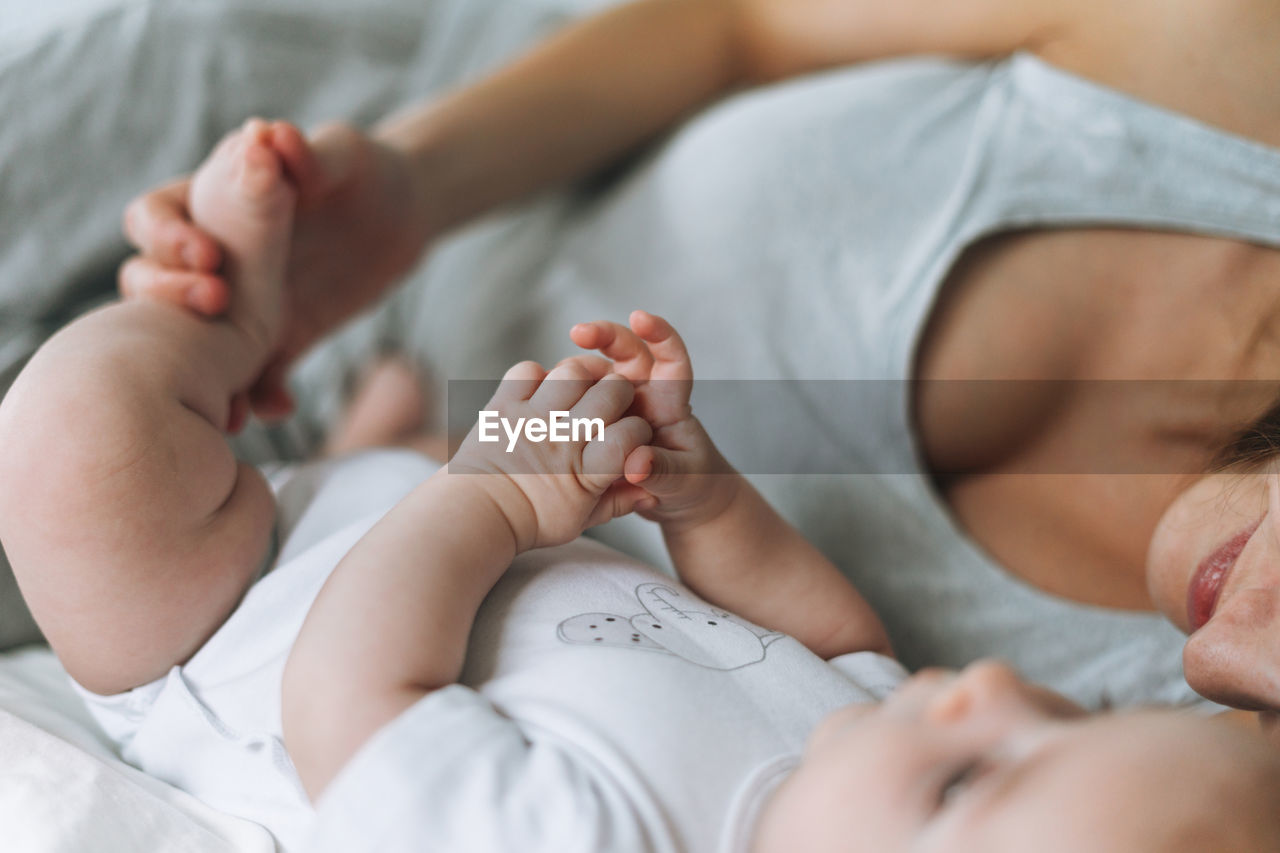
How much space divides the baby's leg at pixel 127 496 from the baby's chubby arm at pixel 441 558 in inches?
4.0

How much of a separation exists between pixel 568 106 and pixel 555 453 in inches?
17.7

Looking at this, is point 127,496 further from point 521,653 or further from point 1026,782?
point 1026,782

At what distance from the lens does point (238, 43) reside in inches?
29.4

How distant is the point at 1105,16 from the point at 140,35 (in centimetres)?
71

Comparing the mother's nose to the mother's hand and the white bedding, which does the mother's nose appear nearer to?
the white bedding

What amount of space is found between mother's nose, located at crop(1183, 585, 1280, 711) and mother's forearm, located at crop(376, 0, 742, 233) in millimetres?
579

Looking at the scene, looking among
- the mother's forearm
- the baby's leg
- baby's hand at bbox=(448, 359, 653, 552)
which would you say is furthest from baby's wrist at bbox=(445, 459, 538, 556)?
the mother's forearm

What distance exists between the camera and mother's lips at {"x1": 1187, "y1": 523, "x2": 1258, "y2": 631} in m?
0.45

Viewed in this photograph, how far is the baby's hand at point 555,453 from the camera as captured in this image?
41cm

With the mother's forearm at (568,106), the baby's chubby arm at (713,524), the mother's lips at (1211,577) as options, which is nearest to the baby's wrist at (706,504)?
the baby's chubby arm at (713,524)

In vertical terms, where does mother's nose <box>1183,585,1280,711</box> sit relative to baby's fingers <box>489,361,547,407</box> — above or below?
below

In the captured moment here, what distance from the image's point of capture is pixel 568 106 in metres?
0.76

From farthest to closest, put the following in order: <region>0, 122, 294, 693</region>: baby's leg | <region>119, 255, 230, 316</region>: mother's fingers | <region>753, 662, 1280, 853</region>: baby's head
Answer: <region>119, 255, 230, 316</region>: mother's fingers < <region>0, 122, 294, 693</region>: baby's leg < <region>753, 662, 1280, 853</region>: baby's head

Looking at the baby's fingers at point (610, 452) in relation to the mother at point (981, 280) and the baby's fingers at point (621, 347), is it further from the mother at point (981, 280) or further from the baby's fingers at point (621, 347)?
the mother at point (981, 280)
